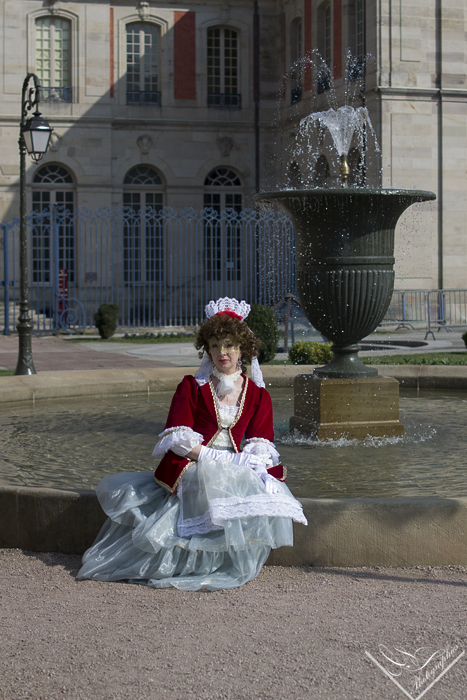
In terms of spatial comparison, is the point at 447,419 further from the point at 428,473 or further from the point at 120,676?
the point at 120,676

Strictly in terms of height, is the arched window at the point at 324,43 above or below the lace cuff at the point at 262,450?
above

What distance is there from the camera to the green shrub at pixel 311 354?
1029 centimetres

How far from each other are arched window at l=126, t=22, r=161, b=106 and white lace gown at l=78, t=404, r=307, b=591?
21.8 meters

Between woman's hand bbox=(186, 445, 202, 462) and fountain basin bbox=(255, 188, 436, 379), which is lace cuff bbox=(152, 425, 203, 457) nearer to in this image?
woman's hand bbox=(186, 445, 202, 462)

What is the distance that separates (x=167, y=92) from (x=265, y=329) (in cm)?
1444

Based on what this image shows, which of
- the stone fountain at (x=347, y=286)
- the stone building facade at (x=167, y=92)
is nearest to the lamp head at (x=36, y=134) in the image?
the stone fountain at (x=347, y=286)

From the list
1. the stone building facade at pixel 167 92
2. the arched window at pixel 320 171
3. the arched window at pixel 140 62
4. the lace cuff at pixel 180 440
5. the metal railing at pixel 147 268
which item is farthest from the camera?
the arched window at pixel 140 62

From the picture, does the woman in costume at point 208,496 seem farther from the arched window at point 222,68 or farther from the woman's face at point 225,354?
the arched window at point 222,68

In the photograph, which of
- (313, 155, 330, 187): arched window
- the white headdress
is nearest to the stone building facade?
(313, 155, 330, 187): arched window

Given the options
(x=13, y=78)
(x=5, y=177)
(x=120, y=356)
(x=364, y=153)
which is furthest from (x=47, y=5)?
(x=120, y=356)

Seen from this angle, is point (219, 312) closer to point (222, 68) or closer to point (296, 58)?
point (296, 58)

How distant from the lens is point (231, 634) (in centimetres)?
312

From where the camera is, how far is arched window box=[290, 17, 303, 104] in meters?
23.5

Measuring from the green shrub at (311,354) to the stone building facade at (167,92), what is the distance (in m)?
11.6
